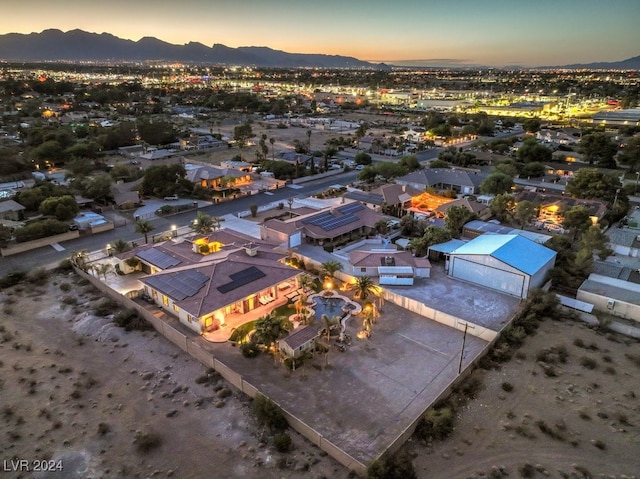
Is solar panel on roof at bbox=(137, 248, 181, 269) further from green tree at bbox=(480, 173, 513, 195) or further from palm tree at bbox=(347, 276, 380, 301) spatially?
green tree at bbox=(480, 173, 513, 195)

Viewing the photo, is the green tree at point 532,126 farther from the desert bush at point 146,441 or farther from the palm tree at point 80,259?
the desert bush at point 146,441

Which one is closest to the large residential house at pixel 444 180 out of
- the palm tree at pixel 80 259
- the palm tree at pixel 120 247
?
the palm tree at pixel 120 247

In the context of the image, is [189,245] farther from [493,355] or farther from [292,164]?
[292,164]

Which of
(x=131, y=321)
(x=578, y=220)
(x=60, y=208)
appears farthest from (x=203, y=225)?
(x=578, y=220)

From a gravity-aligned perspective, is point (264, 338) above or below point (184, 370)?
above

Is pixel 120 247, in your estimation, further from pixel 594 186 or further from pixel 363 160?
pixel 594 186

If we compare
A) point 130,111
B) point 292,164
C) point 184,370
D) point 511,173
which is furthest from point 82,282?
point 130,111

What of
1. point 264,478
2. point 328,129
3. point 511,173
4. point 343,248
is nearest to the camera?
point 264,478
